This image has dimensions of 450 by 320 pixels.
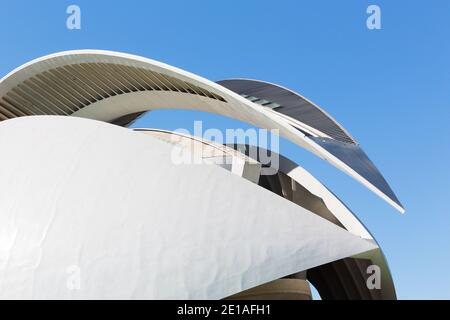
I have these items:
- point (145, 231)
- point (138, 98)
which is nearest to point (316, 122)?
point (138, 98)

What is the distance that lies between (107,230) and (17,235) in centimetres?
170

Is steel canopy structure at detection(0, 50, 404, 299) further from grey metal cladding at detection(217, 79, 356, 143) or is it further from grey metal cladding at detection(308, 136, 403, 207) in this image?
grey metal cladding at detection(217, 79, 356, 143)

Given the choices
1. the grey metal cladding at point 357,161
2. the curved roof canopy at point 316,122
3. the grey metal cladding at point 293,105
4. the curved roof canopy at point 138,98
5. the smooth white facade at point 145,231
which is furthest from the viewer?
the grey metal cladding at point 293,105

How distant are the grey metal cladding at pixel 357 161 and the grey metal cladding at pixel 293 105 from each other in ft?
2.56

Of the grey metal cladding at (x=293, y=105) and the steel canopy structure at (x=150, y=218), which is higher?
the grey metal cladding at (x=293, y=105)

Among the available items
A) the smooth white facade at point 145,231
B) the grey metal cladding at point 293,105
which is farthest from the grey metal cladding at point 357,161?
the smooth white facade at point 145,231

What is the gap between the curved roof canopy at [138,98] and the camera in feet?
34.8

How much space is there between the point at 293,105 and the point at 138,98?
174 inches

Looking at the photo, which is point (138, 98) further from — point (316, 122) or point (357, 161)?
point (357, 161)

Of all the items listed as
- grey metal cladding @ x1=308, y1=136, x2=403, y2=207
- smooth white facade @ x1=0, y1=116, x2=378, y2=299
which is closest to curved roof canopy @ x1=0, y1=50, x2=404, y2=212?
grey metal cladding @ x1=308, y1=136, x2=403, y2=207

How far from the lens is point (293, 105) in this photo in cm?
1450

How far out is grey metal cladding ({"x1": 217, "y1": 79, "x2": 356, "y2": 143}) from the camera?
524 inches

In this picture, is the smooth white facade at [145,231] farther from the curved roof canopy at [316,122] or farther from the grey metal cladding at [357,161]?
the grey metal cladding at [357,161]
